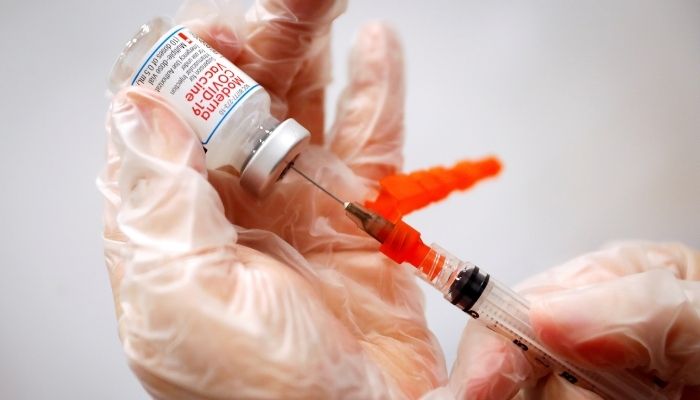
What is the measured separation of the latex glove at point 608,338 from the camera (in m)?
0.66

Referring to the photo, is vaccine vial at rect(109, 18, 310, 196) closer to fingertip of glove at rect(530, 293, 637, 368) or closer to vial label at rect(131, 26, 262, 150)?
vial label at rect(131, 26, 262, 150)

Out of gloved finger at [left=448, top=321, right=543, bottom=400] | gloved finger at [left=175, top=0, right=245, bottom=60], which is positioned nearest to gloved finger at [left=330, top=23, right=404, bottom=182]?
gloved finger at [left=175, top=0, right=245, bottom=60]

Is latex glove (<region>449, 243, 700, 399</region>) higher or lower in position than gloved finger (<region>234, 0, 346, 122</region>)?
lower

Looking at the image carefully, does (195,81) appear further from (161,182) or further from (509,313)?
(509,313)

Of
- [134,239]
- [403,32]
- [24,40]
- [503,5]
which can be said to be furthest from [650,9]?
[24,40]

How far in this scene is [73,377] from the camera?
961mm

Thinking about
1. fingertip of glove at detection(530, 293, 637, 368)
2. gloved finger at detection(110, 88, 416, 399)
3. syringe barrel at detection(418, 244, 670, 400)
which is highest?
fingertip of glove at detection(530, 293, 637, 368)

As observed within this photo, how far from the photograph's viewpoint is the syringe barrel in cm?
70

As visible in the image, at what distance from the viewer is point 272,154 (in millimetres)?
666

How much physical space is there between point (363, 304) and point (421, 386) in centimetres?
15

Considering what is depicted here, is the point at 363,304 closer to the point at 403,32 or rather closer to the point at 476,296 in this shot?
the point at 476,296

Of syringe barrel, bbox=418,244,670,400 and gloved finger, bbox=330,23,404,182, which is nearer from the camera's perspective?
syringe barrel, bbox=418,244,670,400

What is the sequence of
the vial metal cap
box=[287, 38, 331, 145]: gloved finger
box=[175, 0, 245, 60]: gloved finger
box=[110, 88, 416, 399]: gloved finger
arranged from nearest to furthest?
box=[110, 88, 416, 399]: gloved finger → the vial metal cap → box=[175, 0, 245, 60]: gloved finger → box=[287, 38, 331, 145]: gloved finger

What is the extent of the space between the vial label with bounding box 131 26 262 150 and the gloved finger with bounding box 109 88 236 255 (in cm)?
2
